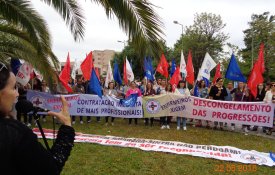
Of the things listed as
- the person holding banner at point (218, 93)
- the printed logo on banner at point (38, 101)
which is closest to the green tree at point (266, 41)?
the person holding banner at point (218, 93)

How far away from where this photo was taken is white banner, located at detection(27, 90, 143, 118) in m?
11.6

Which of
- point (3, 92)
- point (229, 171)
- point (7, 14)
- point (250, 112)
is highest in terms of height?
point (7, 14)

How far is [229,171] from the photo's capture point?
5.89 m

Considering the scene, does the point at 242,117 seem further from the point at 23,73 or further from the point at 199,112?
the point at 23,73

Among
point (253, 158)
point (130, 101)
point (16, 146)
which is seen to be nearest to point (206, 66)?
point (130, 101)

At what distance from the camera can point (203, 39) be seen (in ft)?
145

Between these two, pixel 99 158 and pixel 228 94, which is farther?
pixel 228 94

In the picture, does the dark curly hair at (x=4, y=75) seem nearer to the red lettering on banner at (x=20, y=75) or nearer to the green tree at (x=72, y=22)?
the green tree at (x=72, y=22)

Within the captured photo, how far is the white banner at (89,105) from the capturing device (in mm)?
11555

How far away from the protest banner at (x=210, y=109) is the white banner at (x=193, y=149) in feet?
9.58

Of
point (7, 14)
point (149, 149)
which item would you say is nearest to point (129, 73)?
point (149, 149)

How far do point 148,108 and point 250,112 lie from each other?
148 inches

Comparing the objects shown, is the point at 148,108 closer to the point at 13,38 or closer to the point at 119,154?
the point at 119,154

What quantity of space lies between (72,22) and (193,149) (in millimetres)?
4372
